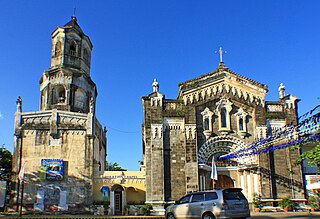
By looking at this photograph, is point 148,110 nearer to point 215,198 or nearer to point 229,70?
point 229,70

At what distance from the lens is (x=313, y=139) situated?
19.8 m

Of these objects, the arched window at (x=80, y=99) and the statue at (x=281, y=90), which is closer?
the statue at (x=281, y=90)

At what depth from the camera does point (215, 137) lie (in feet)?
95.6

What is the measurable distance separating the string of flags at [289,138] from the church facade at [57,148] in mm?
11683

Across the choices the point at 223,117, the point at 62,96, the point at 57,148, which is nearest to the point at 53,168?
the point at 57,148

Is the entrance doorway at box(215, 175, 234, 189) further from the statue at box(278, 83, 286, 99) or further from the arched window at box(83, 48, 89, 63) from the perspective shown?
the arched window at box(83, 48, 89, 63)

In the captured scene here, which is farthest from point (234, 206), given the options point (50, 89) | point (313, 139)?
point (50, 89)

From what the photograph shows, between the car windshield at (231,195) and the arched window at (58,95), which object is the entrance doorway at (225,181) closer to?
the car windshield at (231,195)

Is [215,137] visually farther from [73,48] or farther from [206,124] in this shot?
[73,48]

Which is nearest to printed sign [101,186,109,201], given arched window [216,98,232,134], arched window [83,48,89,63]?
arched window [216,98,232,134]

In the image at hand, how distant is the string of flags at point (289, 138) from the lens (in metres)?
19.6

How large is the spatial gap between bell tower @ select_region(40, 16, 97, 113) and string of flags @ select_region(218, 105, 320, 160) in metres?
14.7

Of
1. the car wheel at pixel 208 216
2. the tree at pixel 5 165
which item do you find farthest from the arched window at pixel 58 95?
the car wheel at pixel 208 216

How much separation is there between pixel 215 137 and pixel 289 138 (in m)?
7.07
